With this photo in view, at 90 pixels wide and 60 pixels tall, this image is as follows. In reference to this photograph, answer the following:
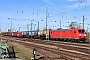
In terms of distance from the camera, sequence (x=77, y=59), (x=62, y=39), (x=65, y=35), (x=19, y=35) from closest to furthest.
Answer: (x=77, y=59) < (x=65, y=35) < (x=62, y=39) < (x=19, y=35)

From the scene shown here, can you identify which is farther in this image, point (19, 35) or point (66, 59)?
point (19, 35)

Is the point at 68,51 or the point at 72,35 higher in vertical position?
the point at 72,35

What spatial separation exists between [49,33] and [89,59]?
173 feet

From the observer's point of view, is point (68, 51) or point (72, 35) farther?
point (72, 35)

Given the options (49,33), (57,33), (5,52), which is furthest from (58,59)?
(49,33)

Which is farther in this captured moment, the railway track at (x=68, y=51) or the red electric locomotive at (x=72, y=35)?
the red electric locomotive at (x=72, y=35)

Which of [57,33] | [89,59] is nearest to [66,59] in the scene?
[89,59]

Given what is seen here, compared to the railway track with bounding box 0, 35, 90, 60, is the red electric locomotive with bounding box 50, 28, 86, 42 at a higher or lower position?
higher

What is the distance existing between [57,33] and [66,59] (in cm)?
4239

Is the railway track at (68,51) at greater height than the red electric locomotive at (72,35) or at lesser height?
lesser

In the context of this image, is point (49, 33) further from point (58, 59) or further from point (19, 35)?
point (58, 59)

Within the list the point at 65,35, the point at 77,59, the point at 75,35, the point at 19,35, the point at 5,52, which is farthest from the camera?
the point at 19,35

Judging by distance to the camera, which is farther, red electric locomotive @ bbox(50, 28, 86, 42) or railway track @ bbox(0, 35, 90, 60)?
red electric locomotive @ bbox(50, 28, 86, 42)

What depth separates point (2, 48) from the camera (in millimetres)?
18797
